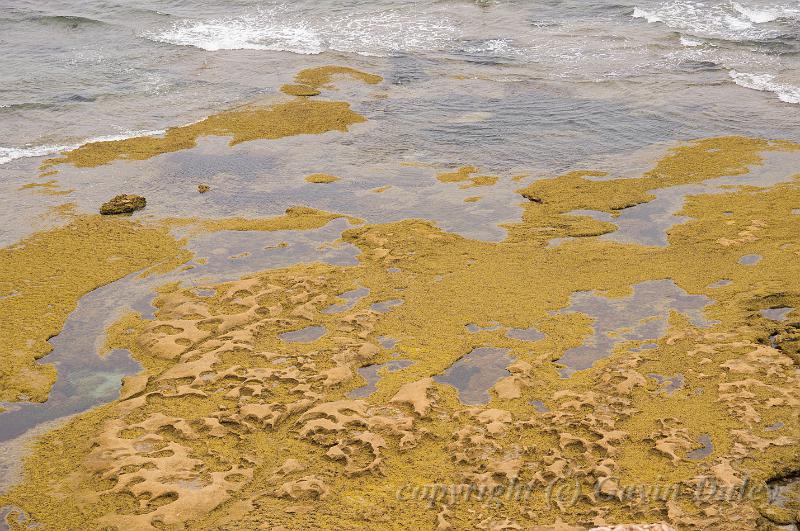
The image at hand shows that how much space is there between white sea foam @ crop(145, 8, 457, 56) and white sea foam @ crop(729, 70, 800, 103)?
8149 mm

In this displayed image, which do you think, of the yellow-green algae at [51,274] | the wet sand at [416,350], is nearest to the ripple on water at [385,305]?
the wet sand at [416,350]

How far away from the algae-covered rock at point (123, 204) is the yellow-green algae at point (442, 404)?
3076mm

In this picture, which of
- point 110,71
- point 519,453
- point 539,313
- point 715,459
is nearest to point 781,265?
point 539,313

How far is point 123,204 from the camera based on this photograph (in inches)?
499

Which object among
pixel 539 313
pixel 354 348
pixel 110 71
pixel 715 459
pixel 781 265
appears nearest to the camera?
pixel 715 459

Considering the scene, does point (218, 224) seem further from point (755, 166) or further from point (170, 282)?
point (755, 166)

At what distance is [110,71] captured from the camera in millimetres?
20344

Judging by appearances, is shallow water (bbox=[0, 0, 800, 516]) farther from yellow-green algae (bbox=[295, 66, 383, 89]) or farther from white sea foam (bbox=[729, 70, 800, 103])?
yellow-green algae (bbox=[295, 66, 383, 89])

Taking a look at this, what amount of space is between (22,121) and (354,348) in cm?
1230

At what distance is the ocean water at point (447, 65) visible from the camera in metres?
16.1

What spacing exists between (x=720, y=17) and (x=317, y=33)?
12.3 m

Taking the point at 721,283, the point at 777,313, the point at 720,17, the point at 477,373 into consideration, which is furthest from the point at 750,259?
the point at 720,17

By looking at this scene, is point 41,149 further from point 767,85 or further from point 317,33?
point 767,85

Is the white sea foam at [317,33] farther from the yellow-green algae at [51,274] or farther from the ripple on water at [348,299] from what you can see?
the ripple on water at [348,299]
